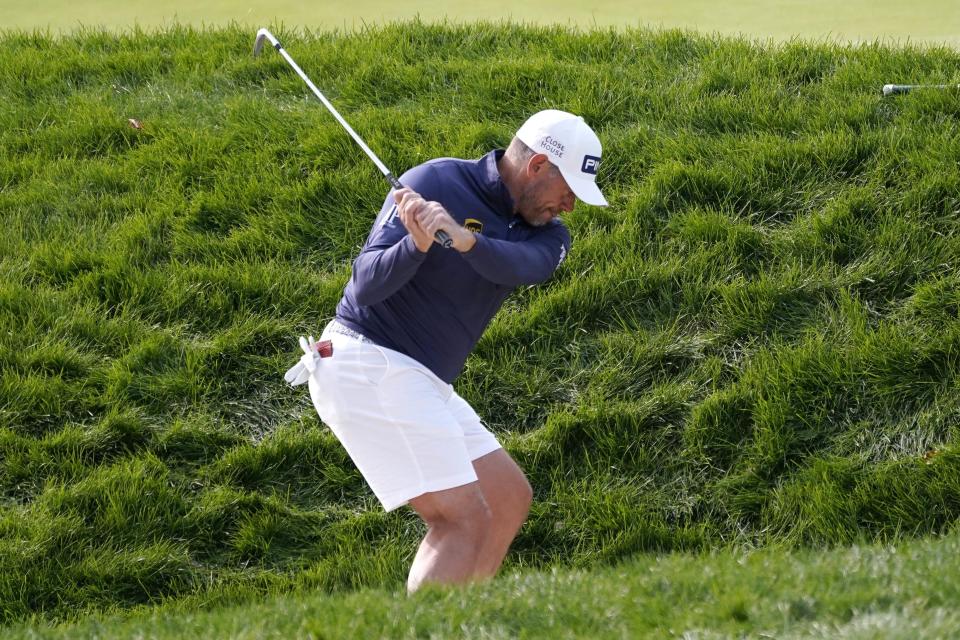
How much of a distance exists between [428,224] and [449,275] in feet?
1.63

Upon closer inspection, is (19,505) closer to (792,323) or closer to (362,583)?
(362,583)

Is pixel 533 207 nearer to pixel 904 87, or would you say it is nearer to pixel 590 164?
pixel 590 164

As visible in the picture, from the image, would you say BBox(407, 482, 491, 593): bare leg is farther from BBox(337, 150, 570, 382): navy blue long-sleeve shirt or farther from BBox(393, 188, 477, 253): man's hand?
BBox(393, 188, 477, 253): man's hand

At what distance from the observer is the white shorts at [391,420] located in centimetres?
507

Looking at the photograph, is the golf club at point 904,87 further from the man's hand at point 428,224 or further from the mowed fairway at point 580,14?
the man's hand at point 428,224

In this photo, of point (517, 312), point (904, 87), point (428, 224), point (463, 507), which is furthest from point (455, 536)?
point (904, 87)

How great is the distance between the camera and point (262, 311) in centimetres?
786

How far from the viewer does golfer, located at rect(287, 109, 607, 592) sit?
505 cm

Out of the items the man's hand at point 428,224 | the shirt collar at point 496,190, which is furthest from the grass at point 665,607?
the shirt collar at point 496,190

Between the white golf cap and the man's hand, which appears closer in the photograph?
the man's hand

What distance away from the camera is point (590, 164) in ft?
17.4

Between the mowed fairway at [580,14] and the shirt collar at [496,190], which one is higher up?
the mowed fairway at [580,14]

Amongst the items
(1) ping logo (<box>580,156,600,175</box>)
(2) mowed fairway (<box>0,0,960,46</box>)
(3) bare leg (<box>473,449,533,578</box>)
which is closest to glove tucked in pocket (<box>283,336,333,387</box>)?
(3) bare leg (<box>473,449,533,578</box>)

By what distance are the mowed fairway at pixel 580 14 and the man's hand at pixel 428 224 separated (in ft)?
17.8
